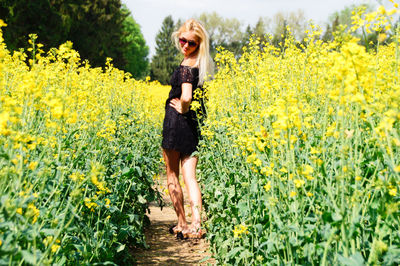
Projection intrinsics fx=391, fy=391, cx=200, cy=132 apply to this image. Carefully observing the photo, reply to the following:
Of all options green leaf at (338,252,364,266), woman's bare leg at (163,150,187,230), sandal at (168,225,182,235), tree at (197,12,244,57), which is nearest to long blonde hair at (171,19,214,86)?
woman's bare leg at (163,150,187,230)

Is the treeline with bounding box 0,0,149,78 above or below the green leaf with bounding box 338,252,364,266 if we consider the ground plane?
above

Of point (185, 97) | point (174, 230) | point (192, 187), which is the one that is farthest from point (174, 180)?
point (185, 97)

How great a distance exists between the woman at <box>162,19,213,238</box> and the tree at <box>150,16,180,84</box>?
158ft

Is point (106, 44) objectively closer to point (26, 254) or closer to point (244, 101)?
point (244, 101)

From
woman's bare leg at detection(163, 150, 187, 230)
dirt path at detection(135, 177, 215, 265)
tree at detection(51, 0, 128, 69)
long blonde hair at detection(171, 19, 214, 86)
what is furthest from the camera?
tree at detection(51, 0, 128, 69)

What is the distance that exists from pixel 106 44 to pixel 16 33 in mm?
11402

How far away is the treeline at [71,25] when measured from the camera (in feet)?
58.9

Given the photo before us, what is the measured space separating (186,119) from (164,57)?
175 feet

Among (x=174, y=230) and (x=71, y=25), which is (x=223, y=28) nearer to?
(x=71, y=25)

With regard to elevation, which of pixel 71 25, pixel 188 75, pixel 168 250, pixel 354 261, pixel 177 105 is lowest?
pixel 168 250

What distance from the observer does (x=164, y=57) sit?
185 feet

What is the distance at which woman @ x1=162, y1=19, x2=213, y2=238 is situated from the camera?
4.17m

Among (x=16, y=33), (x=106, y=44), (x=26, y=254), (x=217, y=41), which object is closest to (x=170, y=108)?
(x=26, y=254)

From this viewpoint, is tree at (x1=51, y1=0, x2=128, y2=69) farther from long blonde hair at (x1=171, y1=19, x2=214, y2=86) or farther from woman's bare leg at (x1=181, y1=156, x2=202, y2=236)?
woman's bare leg at (x1=181, y1=156, x2=202, y2=236)
